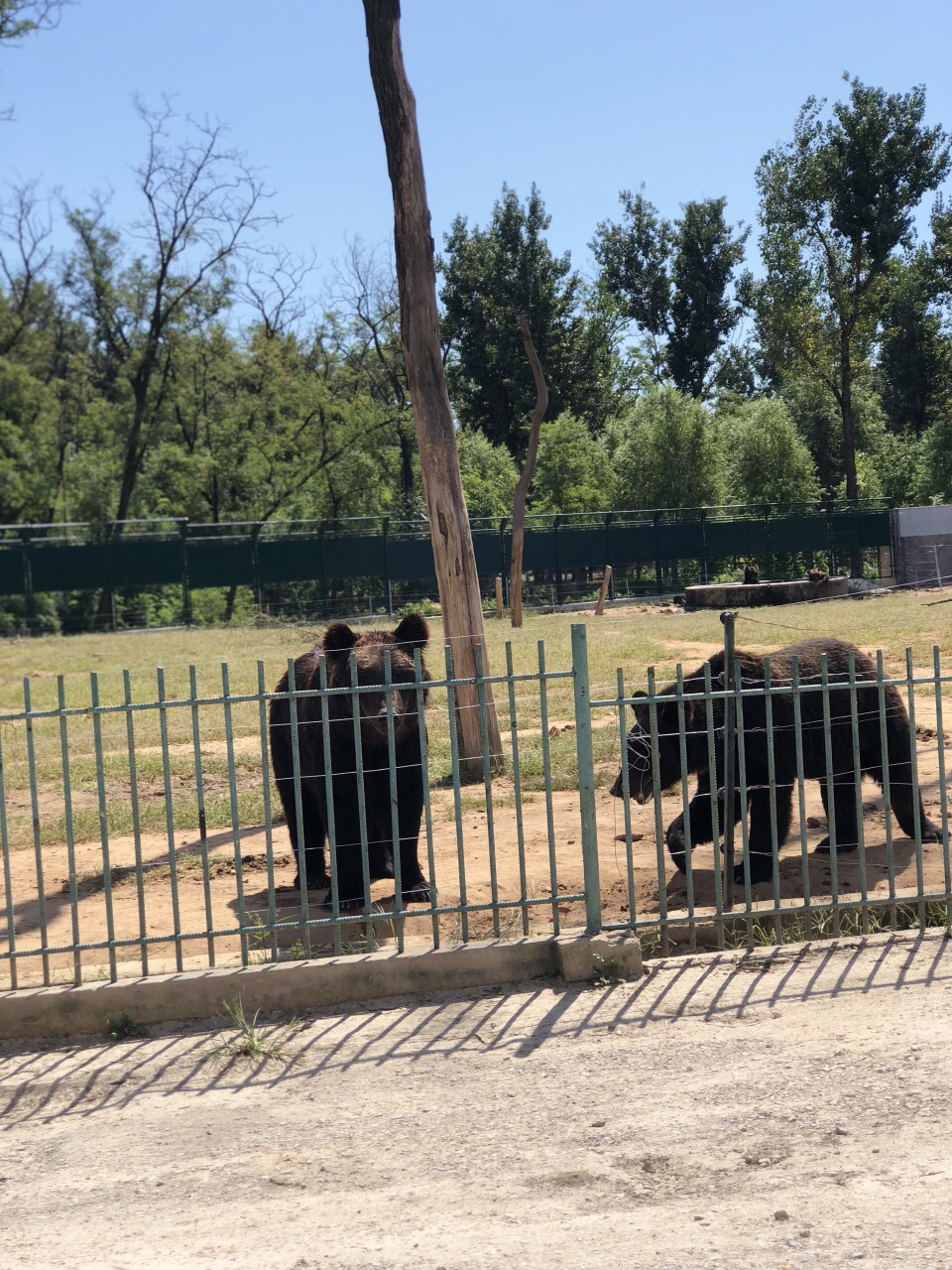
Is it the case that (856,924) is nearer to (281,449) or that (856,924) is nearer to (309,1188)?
(309,1188)

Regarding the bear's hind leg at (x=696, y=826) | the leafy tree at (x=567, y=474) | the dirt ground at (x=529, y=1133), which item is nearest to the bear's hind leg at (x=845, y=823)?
the bear's hind leg at (x=696, y=826)

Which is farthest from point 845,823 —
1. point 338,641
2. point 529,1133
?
point 529,1133

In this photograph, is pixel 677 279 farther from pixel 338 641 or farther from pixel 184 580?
pixel 338 641

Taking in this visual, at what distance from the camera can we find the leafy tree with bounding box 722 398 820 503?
4856 centimetres

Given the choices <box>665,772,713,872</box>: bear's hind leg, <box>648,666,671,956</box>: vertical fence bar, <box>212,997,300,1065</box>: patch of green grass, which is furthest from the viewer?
<box>665,772,713,872</box>: bear's hind leg

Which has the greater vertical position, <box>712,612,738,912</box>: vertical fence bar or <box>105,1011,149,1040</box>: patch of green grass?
<box>712,612,738,912</box>: vertical fence bar

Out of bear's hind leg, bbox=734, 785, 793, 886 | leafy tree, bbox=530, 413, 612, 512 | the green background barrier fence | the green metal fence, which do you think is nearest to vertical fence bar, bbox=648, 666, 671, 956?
the green metal fence

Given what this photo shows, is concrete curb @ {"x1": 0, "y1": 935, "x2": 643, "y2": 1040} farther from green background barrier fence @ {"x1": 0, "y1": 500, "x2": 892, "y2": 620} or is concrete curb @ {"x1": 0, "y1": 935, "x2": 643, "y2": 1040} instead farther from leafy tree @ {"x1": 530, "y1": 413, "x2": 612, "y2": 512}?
leafy tree @ {"x1": 530, "y1": 413, "x2": 612, "y2": 512}

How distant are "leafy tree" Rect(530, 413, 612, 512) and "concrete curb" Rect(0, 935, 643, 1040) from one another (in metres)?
42.5

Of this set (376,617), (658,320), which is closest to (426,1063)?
(376,617)

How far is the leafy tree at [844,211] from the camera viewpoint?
4925cm

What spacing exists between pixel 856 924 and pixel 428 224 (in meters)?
8.05

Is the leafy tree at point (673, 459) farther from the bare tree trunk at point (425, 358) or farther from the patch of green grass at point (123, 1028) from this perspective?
the patch of green grass at point (123, 1028)

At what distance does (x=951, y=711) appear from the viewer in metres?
13.3
